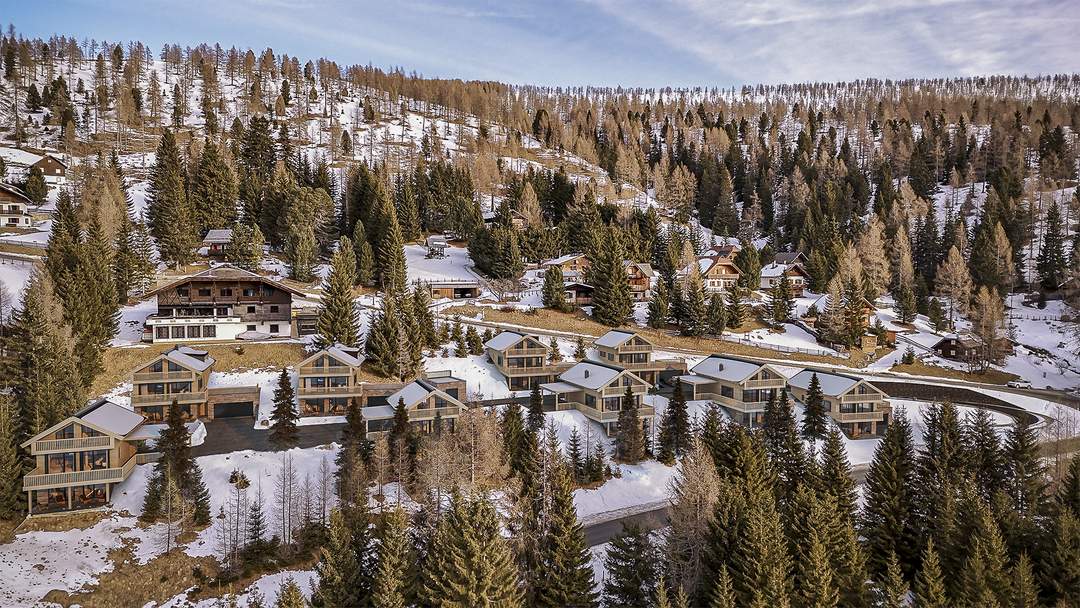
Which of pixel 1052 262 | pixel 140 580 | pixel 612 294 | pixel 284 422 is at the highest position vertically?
pixel 1052 262

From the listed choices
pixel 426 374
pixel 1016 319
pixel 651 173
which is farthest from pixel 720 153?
pixel 426 374

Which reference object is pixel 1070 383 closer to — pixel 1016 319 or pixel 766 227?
pixel 1016 319

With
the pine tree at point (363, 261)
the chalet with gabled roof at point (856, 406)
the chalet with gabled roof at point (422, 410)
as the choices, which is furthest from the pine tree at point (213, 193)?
the chalet with gabled roof at point (856, 406)

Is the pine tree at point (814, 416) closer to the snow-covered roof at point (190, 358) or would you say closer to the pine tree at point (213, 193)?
the snow-covered roof at point (190, 358)

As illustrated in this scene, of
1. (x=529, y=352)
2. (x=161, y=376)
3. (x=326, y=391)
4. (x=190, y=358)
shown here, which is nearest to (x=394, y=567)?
(x=326, y=391)

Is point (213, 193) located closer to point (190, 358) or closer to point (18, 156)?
point (190, 358)

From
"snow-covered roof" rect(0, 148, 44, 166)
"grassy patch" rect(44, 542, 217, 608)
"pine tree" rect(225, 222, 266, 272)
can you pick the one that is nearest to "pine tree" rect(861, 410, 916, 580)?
"grassy patch" rect(44, 542, 217, 608)

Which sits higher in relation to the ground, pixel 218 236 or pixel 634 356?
pixel 218 236
